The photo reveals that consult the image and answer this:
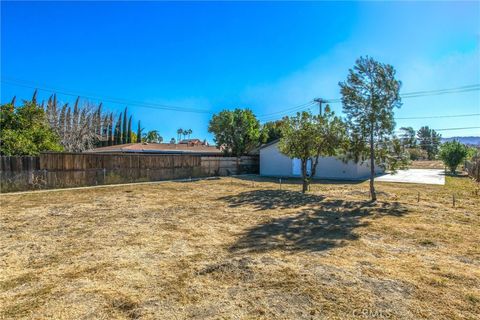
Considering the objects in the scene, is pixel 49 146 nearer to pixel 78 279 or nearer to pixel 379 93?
pixel 78 279

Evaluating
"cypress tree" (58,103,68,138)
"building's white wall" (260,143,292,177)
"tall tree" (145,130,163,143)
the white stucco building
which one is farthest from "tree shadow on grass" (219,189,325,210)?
"tall tree" (145,130,163,143)

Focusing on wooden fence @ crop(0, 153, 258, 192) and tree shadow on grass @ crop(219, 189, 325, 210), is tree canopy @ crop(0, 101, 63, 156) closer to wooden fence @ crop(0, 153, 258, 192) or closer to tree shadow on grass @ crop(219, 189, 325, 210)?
wooden fence @ crop(0, 153, 258, 192)

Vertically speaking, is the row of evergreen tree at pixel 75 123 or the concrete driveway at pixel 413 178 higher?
the row of evergreen tree at pixel 75 123

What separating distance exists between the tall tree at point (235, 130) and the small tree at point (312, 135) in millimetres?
11431

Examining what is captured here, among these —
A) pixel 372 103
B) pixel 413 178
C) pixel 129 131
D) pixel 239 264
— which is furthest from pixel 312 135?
pixel 129 131

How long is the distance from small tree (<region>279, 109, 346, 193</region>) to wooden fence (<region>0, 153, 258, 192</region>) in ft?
27.2

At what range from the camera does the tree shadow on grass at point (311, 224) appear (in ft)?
16.6

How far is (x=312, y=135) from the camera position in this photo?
12219 mm

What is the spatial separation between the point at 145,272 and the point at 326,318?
2.35 meters

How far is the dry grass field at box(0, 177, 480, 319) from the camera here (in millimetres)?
2924

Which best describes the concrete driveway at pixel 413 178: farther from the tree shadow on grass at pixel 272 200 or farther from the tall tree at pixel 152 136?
the tall tree at pixel 152 136

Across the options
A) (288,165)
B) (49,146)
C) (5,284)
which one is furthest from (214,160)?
(5,284)

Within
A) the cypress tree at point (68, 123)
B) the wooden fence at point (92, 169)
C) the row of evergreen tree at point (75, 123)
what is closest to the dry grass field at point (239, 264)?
the wooden fence at point (92, 169)

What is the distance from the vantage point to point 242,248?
4844 millimetres
